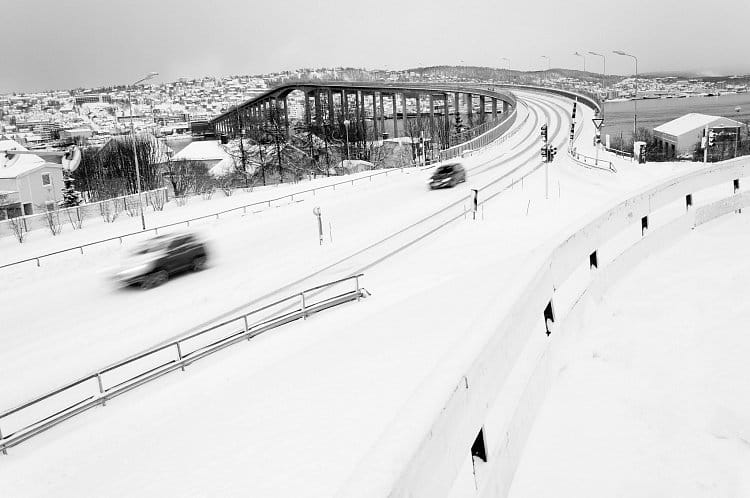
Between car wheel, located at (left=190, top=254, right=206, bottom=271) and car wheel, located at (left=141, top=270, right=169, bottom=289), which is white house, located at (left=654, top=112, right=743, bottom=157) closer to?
car wheel, located at (left=190, top=254, right=206, bottom=271)

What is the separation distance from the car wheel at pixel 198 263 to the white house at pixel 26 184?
38445 mm

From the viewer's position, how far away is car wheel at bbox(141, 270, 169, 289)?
19.8 m

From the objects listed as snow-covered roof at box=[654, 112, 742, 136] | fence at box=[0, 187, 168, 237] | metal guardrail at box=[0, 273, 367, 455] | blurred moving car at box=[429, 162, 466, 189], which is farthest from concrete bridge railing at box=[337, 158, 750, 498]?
snow-covered roof at box=[654, 112, 742, 136]

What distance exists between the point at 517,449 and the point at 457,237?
17.5 m

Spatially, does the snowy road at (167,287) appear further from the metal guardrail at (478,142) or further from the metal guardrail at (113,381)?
the metal guardrail at (478,142)

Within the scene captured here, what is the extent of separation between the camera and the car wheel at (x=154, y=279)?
19797 millimetres

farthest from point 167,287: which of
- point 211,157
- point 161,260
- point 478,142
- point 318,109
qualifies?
point 318,109

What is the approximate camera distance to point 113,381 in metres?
12.8

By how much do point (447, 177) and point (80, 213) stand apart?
2151 centimetres

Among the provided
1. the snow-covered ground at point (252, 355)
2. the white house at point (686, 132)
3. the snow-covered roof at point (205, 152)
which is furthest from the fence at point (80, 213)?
the white house at point (686, 132)

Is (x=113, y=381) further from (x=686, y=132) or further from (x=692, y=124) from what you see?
(x=692, y=124)

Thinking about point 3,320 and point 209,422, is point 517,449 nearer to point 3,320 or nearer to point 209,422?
point 209,422

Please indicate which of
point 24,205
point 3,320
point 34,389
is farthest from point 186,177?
point 34,389

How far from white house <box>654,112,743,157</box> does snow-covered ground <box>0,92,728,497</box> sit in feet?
219
